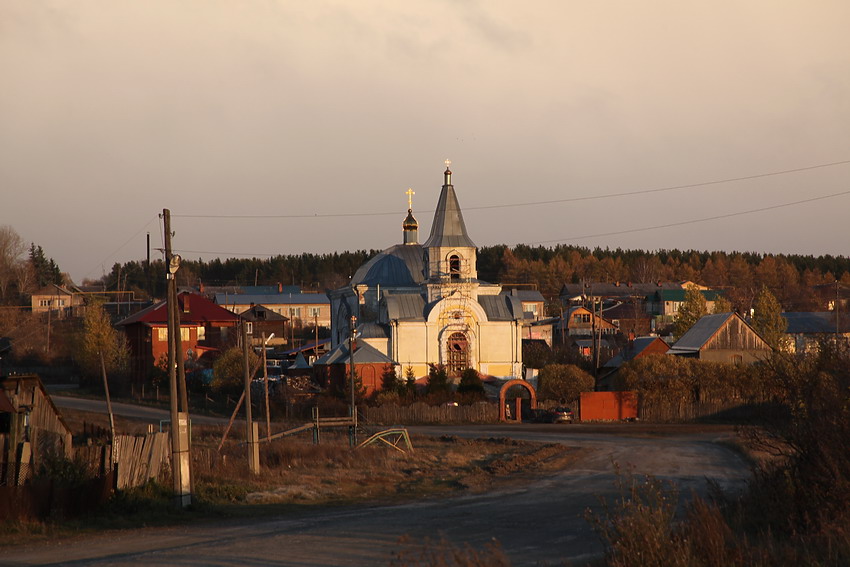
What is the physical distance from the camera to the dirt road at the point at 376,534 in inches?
664

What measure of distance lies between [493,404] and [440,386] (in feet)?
14.4

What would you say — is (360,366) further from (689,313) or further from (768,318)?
(768,318)

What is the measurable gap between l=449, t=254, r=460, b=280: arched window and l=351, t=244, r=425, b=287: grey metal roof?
507 centimetres

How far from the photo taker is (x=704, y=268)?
606 ft

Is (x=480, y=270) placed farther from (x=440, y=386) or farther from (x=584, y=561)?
(x=584, y=561)

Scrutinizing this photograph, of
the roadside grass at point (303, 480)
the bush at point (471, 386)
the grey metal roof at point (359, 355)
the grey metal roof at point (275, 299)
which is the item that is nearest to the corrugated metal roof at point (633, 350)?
the bush at point (471, 386)

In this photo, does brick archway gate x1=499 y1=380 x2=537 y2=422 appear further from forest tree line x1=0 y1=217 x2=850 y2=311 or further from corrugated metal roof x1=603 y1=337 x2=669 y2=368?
forest tree line x1=0 y1=217 x2=850 y2=311

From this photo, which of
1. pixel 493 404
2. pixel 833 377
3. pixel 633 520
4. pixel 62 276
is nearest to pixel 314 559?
pixel 633 520

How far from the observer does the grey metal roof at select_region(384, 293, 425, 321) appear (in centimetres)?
6322

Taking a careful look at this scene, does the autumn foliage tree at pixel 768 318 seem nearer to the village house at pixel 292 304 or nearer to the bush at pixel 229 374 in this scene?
the bush at pixel 229 374

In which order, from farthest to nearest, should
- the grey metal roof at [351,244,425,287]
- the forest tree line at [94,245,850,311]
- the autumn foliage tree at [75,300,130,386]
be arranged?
the forest tree line at [94,245,850,311], the autumn foliage tree at [75,300,130,386], the grey metal roof at [351,244,425,287]

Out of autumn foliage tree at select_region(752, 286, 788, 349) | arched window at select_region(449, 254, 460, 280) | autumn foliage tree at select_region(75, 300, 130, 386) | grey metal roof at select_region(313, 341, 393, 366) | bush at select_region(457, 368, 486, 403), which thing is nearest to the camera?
bush at select_region(457, 368, 486, 403)

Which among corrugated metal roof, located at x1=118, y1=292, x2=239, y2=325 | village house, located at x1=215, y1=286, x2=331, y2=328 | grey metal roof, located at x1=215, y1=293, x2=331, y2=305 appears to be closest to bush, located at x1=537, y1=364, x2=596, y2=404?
corrugated metal roof, located at x1=118, y1=292, x2=239, y2=325

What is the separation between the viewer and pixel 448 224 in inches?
2589
